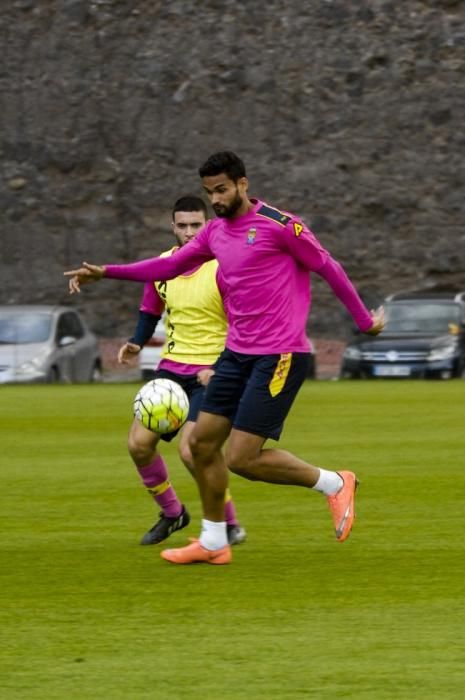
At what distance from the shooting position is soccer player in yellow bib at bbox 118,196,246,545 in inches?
409

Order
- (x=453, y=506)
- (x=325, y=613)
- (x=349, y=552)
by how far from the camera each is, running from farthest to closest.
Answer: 1. (x=453, y=506)
2. (x=349, y=552)
3. (x=325, y=613)

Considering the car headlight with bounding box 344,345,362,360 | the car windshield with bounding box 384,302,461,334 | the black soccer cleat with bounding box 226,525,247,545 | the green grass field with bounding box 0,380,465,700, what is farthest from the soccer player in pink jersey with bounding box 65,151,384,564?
the car windshield with bounding box 384,302,461,334

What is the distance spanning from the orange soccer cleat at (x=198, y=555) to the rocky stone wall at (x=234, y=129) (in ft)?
111

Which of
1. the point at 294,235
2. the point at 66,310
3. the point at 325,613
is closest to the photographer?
the point at 325,613

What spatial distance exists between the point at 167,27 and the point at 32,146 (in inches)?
174

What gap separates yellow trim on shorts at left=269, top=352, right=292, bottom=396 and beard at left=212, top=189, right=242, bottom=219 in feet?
2.53

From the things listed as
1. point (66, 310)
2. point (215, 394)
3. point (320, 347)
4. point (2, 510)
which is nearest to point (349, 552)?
point (215, 394)

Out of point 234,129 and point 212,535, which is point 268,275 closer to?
point 212,535

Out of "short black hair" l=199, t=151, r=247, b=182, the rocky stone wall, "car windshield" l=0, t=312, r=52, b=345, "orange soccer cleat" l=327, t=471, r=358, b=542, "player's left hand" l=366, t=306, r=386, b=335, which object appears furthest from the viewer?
the rocky stone wall

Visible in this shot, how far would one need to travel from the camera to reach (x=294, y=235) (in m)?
9.09

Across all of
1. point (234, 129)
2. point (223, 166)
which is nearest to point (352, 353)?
point (234, 129)

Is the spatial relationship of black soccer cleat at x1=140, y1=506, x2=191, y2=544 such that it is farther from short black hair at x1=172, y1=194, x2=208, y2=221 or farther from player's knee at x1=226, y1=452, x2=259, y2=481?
Answer: short black hair at x1=172, y1=194, x2=208, y2=221

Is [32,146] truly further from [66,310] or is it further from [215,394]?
[215,394]

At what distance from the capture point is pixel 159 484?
1050 centimetres
